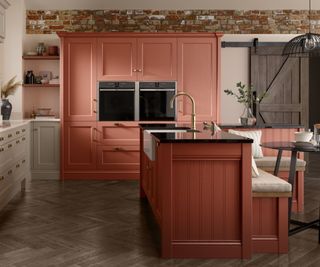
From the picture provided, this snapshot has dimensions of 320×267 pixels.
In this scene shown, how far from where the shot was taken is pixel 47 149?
7285mm

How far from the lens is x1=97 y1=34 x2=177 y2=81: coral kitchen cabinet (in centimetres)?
722

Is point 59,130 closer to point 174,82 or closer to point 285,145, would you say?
point 174,82

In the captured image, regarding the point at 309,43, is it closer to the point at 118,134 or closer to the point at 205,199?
the point at 205,199

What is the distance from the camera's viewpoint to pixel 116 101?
7.23 meters

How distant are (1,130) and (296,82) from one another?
5.06 metres

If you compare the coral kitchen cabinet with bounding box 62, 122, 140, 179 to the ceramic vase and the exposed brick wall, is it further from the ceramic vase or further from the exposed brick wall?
the exposed brick wall

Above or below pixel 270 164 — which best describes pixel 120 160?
below

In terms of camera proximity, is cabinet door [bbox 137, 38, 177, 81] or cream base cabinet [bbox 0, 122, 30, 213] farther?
cabinet door [bbox 137, 38, 177, 81]

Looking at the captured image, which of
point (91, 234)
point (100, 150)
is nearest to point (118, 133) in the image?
point (100, 150)

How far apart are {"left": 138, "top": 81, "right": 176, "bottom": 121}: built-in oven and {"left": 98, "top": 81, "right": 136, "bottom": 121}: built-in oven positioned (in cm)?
13

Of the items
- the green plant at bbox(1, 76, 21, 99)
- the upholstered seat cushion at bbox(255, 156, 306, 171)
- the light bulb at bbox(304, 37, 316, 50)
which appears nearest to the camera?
the upholstered seat cushion at bbox(255, 156, 306, 171)

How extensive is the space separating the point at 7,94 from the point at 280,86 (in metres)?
→ 4.21

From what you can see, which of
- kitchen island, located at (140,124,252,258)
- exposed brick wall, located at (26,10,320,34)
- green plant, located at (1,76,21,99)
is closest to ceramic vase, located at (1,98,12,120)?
green plant, located at (1,76,21,99)

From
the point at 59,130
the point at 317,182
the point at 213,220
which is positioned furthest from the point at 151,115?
the point at 213,220
